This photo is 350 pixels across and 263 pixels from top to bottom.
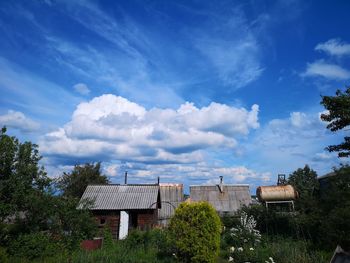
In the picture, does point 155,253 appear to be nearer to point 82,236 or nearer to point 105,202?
point 82,236

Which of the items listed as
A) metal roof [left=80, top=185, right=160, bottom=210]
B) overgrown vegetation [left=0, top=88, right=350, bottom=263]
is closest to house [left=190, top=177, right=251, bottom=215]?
metal roof [left=80, top=185, right=160, bottom=210]

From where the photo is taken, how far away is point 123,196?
82.6 feet

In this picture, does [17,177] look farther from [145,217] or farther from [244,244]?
[145,217]

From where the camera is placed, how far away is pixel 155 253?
45.0 ft

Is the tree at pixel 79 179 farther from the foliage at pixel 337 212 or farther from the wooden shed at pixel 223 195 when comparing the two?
the foliage at pixel 337 212

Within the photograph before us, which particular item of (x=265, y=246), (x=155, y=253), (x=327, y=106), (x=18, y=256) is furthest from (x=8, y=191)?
(x=327, y=106)

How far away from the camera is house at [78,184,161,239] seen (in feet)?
78.9

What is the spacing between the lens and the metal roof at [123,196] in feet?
79.6

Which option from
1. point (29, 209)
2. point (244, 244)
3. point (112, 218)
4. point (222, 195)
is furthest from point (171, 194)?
point (29, 209)

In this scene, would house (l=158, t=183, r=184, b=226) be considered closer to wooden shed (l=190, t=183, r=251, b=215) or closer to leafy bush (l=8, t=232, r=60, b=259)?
wooden shed (l=190, t=183, r=251, b=215)

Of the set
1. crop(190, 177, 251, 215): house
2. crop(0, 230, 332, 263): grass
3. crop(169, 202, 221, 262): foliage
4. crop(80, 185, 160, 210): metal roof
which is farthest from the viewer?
crop(190, 177, 251, 215): house

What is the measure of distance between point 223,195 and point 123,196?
1038 centimetres

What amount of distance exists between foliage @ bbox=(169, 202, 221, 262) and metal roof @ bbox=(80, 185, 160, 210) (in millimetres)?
11901

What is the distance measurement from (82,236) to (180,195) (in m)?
19.3
